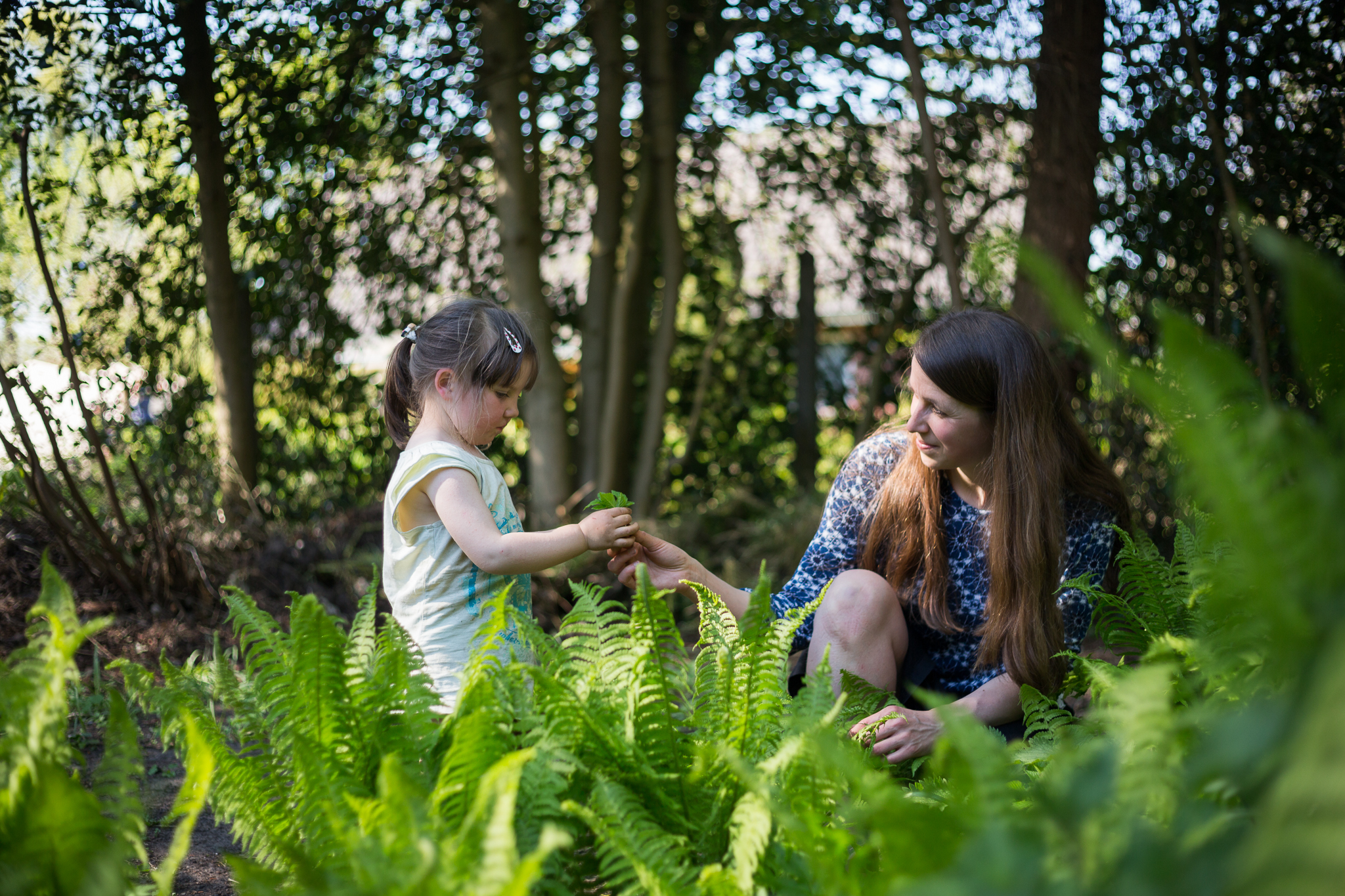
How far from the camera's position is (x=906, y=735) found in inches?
80.6

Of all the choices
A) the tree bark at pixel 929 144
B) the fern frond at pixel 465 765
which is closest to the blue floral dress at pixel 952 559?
the fern frond at pixel 465 765

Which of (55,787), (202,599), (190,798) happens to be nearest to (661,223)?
(202,599)

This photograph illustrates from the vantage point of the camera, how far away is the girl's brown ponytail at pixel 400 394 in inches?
104

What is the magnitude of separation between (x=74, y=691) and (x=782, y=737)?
2123 millimetres

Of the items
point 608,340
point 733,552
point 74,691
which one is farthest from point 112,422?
point 733,552

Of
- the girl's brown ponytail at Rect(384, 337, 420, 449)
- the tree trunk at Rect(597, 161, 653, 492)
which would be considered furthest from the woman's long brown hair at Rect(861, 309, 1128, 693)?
the tree trunk at Rect(597, 161, 653, 492)

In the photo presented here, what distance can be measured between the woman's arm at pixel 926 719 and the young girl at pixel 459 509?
0.72 metres

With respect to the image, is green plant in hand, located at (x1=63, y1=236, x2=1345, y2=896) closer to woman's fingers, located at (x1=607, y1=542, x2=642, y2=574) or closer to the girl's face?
woman's fingers, located at (x1=607, y1=542, x2=642, y2=574)

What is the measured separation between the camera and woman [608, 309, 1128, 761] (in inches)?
90.0

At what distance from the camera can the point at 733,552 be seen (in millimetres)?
5184

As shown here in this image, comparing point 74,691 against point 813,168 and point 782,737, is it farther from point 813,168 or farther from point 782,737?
point 813,168

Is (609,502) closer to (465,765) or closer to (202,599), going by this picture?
(465,765)

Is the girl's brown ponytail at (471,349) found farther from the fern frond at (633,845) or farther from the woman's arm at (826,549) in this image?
the fern frond at (633,845)

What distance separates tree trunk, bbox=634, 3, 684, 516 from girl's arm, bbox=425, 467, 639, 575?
114 inches
